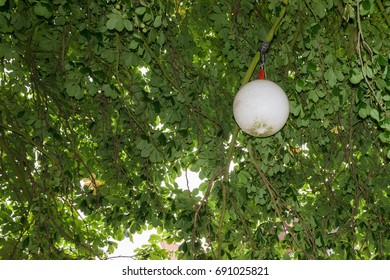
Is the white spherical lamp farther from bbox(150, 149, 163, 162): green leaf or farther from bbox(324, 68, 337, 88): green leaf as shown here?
bbox(150, 149, 163, 162): green leaf

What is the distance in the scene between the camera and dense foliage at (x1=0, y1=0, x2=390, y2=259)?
7.08 ft

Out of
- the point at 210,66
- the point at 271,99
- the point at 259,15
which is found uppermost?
the point at 259,15

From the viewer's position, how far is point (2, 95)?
3070mm

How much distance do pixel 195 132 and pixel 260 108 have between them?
3.22 feet

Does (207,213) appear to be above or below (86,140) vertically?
below

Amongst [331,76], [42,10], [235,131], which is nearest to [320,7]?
[331,76]

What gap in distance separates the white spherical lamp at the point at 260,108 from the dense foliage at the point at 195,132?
0.17 m

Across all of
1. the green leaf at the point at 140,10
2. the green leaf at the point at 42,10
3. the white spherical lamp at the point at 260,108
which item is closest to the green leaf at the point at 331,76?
the white spherical lamp at the point at 260,108

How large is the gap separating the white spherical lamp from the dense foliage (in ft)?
0.57

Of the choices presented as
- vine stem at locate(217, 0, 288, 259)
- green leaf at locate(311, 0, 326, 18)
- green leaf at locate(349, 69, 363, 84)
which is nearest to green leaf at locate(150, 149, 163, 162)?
vine stem at locate(217, 0, 288, 259)

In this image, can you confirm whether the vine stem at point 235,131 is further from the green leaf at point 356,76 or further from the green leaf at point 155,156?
the green leaf at point 356,76

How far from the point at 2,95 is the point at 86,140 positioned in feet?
2.51

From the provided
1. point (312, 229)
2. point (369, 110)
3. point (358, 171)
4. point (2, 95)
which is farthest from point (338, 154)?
point (2, 95)

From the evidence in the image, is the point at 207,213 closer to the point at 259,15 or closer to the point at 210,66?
the point at 210,66
